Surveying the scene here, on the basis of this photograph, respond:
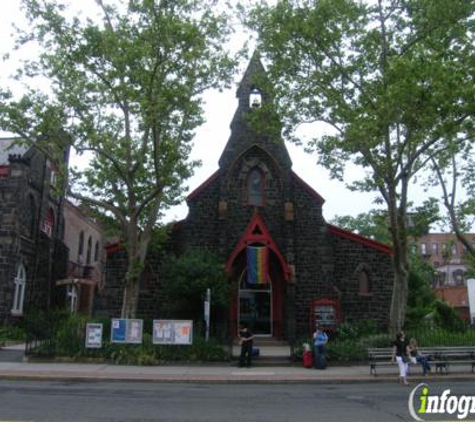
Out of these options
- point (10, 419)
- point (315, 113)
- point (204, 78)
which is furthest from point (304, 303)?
point (10, 419)

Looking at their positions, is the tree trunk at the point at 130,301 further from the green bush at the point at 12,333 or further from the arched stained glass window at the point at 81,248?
the arched stained glass window at the point at 81,248

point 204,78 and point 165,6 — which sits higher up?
point 165,6

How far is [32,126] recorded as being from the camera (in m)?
19.3

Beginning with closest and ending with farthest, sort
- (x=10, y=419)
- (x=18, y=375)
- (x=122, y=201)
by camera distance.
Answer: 1. (x=10, y=419)
2. (x=18, y=375)
3. (x=122, y=201)

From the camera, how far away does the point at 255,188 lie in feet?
86.8

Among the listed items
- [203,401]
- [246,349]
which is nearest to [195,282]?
[246,349]

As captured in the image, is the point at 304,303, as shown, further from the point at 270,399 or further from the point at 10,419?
the point at 10,419

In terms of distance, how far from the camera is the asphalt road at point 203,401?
934 centimetres

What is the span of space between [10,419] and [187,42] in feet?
45.8

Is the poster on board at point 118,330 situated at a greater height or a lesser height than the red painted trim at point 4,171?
lesser

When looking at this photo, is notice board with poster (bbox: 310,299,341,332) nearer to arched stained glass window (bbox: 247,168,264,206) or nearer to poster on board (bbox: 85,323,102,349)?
arched stained glass window (bbox: 247,168,264,206)

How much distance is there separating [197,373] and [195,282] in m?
5.82

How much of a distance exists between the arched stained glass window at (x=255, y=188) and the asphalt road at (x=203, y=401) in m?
12.7

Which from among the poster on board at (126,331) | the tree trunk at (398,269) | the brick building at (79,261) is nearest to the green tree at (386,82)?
the tree trunk at (398,269)
